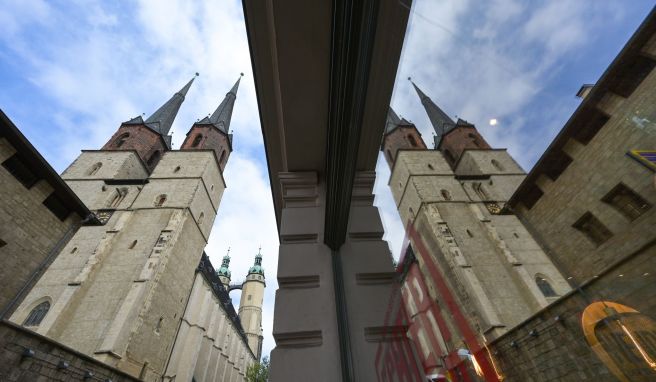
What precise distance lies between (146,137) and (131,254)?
14892 millimetres

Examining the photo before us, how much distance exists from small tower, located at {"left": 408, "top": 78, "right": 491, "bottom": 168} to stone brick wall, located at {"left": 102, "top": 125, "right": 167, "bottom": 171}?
90.4 feet

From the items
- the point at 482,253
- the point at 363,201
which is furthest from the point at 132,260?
the point at 482,253

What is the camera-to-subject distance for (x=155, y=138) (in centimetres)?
2848

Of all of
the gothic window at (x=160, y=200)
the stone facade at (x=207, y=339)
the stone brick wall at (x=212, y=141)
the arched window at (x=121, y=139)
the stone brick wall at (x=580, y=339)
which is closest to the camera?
the stone brick wall at (x=580, y=339)

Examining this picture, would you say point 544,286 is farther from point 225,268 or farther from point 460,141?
point 225,268

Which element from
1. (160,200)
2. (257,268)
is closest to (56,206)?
(160,200)

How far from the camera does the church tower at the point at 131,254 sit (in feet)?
45.5

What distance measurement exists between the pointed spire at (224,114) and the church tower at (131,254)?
22.9ft

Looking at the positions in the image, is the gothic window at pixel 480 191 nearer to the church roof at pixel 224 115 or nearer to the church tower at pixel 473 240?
the church tower at pixel 473 240

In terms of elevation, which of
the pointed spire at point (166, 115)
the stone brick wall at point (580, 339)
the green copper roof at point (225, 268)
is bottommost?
the stone brick wall at point (580, 339)

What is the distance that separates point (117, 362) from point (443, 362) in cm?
1756

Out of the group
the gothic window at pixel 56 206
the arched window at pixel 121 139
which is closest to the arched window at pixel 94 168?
the arched window at pixel 121 139

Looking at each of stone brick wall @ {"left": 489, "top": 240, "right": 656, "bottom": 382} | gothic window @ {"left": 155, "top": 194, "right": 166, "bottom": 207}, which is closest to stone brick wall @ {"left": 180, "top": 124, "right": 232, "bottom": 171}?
gothic window @ {"left": 155, "top": 194, "right": 166, "bottom": 207}

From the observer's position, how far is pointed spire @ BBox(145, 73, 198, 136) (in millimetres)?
30125
